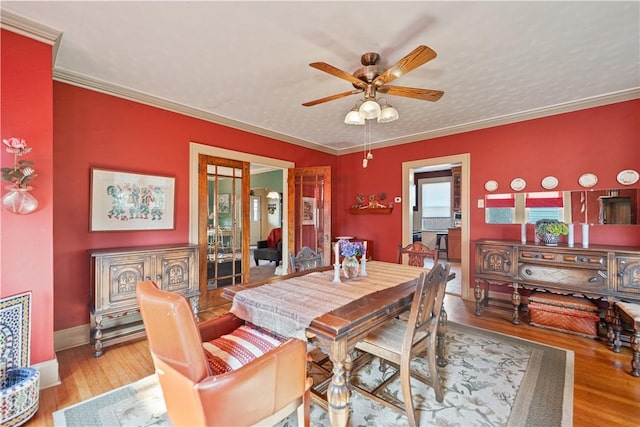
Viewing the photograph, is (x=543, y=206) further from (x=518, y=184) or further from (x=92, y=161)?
(x=92, y=161)

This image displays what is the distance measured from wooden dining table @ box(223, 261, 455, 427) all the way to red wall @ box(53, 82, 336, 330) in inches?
73.7

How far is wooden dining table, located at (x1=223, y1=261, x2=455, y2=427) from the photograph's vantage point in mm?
Answer: 1472

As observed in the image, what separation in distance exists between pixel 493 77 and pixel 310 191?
307 centimetres

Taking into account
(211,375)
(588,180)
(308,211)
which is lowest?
Result: (211,375)

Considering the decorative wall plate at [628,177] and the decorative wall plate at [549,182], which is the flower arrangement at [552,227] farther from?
the decorative wall plate at [628,177]

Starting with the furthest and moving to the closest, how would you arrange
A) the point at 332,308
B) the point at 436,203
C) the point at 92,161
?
the point at 436,203, the point at 92,161, the point at 332,308

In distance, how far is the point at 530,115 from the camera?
12.1ft

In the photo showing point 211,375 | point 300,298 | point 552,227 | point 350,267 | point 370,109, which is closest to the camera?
point 211,375

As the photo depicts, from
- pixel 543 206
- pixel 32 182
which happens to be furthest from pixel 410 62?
pixel 543 206

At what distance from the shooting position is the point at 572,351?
2648 mm

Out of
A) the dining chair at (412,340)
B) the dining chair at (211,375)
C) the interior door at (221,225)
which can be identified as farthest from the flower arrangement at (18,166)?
the dining chair at (412,340)

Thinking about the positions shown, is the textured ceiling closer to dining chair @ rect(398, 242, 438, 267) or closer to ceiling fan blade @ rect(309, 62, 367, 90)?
ceiling fan blade @ rect(309, 62, 367, 90)

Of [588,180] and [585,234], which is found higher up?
[588,180]

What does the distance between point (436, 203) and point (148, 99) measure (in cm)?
823
